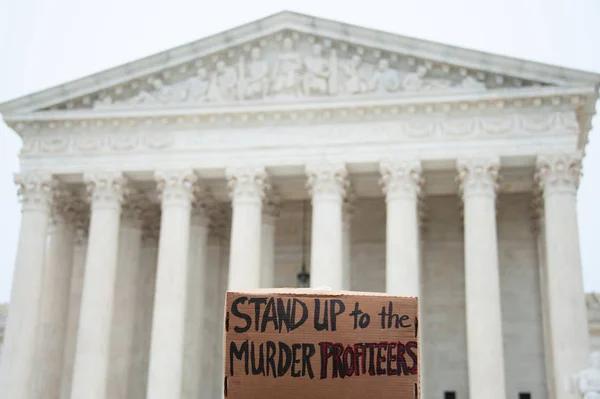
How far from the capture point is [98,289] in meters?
30.5

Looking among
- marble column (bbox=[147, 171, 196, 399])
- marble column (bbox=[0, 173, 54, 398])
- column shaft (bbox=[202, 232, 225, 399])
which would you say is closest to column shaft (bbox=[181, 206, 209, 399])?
column shaft (bbox=[202, 232, 225, 399])

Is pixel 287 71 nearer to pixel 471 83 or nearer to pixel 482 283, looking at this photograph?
pixel 471 83

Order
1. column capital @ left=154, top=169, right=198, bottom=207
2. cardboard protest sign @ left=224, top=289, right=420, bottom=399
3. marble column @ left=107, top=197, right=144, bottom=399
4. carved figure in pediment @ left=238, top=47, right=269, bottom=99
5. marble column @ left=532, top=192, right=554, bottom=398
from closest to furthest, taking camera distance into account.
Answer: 1. cardboard protest sign @ left=224, top=289, right=420, bottom=399
2. column capital @ left=154, top=169, right=198, bottom=207
3. carved figure in pediment @ left=238, top=47, right=269, bottom=99
4. marble column @ left=532, top=192, right=554, bottom=398
5. marble column @ left=107, top=197, right=144, bottom=399

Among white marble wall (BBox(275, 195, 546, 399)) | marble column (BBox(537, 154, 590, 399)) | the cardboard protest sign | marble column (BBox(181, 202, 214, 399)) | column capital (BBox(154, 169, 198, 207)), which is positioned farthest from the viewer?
white marble wall (BBox(275, 195, 546, 399))

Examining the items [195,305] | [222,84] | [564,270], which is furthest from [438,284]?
[222,84]

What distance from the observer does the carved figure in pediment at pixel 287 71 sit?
30734 millimetres

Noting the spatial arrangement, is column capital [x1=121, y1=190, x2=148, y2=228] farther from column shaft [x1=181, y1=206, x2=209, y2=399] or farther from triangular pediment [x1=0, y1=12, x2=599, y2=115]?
triangular pediment [x1=0, y1=12, x2=599, y2=115]

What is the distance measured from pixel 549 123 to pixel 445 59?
4.46 m

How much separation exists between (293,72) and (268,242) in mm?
7232

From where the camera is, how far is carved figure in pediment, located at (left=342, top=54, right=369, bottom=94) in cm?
3019

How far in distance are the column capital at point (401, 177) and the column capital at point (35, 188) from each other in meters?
13.5

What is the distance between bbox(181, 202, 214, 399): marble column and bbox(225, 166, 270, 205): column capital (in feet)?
8.67

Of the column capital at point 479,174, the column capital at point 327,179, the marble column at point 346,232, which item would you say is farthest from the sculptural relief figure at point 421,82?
the marble column at point 346,232

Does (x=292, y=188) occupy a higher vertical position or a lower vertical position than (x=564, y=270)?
higher
